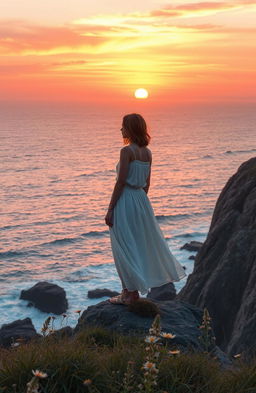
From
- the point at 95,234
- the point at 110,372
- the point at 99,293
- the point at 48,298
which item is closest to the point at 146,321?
the point at 110,372

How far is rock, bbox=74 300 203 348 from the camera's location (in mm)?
8180

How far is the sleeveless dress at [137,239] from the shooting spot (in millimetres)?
8656

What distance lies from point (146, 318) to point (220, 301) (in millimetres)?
9140

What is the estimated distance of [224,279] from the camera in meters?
17.4

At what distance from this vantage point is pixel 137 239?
28.9ft

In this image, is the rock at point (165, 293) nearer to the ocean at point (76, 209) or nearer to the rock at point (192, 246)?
the ocean at point (76, 209)

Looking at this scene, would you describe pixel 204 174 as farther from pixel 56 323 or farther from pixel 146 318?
pixel 146 318

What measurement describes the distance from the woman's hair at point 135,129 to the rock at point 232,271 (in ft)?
23.0

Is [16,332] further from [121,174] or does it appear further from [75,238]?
[75,238]

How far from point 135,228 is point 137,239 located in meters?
0.19

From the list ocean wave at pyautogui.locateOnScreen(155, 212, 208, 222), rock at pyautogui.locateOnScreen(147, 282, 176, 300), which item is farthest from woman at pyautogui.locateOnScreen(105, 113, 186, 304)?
ocean wave at pyautogui.locateOnScreen(155, 212, 208, 222)

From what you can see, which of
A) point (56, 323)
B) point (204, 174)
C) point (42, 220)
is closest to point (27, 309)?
point (56, 323)

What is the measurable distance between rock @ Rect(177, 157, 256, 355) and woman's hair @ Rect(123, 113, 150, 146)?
7.02m

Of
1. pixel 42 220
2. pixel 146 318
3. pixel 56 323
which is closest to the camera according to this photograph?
pixel 146 318
